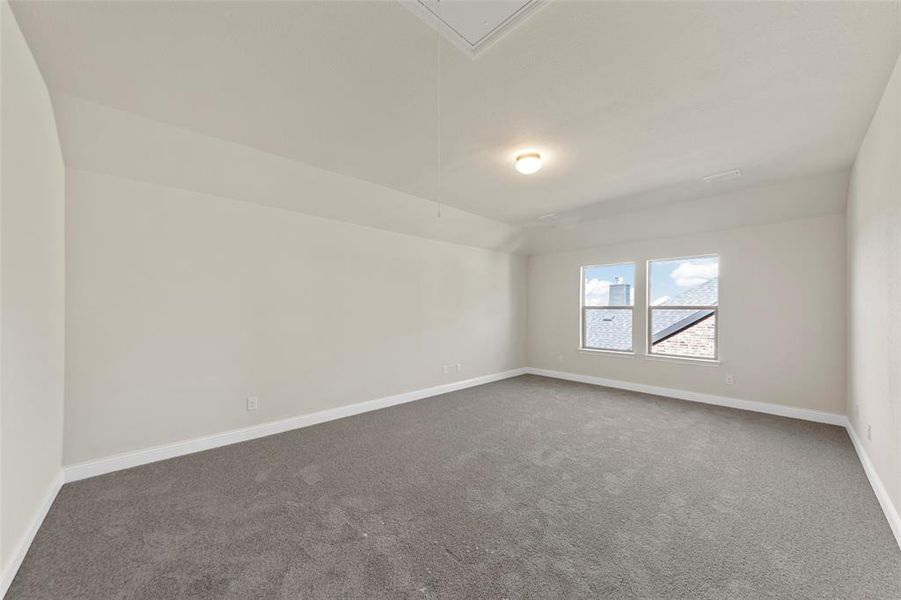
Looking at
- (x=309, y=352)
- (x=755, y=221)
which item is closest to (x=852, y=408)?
(x=755, y=221)

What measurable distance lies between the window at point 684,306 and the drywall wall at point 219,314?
3351 mm

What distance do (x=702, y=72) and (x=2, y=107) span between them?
3461 mm

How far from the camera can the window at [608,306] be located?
5504mm

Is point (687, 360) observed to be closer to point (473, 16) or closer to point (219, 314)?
point (473, 16)

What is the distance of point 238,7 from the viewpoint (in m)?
1.56

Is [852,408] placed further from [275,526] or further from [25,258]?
[25,258]

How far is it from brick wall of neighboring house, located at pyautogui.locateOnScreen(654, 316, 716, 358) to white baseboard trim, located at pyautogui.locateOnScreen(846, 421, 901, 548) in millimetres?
1618

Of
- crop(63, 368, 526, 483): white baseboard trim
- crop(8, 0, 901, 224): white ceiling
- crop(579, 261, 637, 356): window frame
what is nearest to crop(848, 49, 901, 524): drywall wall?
crop(8, 0, 901, 224): white ceiling

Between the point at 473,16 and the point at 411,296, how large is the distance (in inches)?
139

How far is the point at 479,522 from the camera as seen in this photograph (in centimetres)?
205

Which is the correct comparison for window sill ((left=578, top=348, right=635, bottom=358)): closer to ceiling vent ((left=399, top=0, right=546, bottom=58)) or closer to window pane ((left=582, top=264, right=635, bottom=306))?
window pane ((left=582, top=264, right=635, bottom=306))

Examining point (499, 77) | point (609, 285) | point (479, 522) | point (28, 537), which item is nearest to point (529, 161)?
point (499, 77)

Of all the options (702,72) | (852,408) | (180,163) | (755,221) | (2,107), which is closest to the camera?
(2,107)

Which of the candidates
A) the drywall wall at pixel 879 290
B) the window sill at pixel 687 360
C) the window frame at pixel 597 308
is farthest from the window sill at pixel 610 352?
the drywall wall at pixel 879 290
